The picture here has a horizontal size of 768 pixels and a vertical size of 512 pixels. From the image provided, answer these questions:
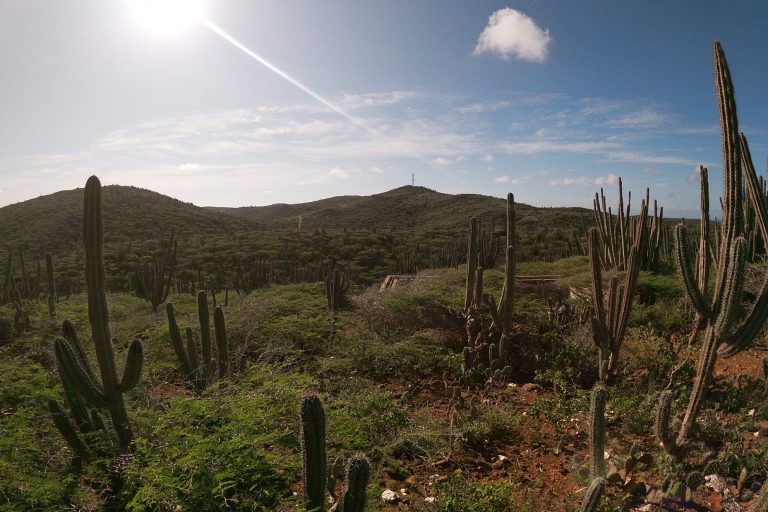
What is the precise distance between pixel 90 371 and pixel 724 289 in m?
6.25

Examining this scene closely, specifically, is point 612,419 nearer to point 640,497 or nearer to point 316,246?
point 640,497

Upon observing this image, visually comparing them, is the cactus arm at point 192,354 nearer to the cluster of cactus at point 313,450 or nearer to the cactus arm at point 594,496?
the cluster of cactus at point 313,450

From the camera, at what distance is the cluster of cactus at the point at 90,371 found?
14.5 ft

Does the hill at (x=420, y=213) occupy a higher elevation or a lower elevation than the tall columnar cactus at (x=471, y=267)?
higher

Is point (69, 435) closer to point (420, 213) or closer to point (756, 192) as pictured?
point (756, 192)

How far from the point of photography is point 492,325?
24.7ft

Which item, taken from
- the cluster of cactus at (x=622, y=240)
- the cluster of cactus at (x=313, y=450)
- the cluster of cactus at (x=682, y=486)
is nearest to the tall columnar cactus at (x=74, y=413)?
the cluster of cactus at (x=313, y=450)

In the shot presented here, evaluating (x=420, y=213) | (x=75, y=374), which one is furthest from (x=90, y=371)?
(x=420, y=213)

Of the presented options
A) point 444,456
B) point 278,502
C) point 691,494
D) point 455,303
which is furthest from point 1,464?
point 455,303

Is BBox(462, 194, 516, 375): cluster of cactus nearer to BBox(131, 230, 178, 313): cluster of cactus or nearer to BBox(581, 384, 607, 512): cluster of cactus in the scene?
BBox(581, 384, 607, 512): cluster of cactus

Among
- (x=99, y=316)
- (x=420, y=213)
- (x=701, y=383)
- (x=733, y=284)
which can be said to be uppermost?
(x=420, y=213)

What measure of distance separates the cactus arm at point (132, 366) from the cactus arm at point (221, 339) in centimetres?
164

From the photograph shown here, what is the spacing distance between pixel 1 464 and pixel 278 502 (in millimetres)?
2372

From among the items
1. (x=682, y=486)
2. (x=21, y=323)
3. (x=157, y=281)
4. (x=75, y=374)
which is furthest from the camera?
(x=157, y=281)
